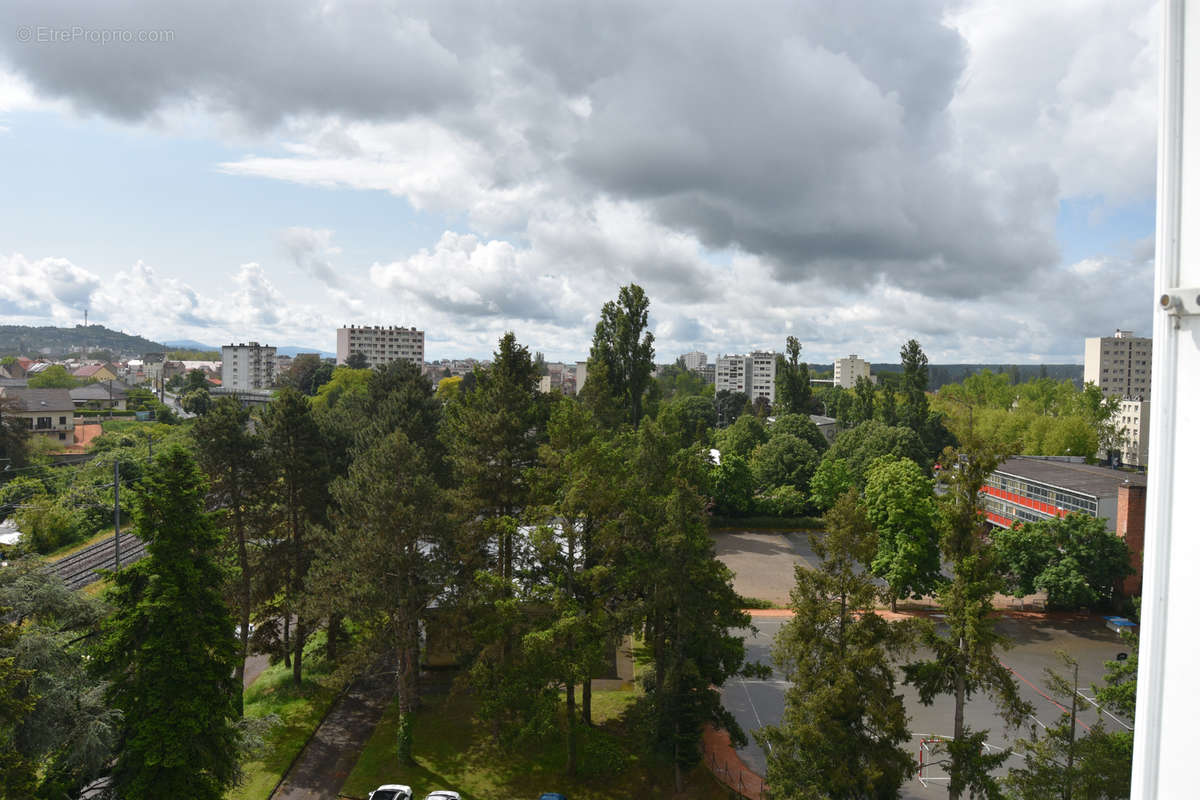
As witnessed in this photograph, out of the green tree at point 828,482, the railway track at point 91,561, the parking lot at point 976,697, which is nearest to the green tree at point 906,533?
the parking lot at point 976,697

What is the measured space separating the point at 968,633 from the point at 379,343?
148 meters

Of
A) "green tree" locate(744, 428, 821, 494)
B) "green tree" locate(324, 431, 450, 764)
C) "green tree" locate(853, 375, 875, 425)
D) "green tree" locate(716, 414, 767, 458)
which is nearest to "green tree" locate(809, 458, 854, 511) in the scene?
"green tree" locate(744, 428, 821, 494)

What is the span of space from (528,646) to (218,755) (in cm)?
612

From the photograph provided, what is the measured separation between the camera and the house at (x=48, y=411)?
183 feet

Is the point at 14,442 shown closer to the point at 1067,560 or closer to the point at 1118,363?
the point at 1067,560

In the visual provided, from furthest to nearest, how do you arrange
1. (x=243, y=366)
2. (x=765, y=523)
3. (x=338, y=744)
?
(x=243, y=366), (x=765, y=523), (x=338, y=744)

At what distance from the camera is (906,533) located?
29.0m

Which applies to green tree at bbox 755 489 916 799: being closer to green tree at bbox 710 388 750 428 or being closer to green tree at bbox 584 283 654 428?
green tree at bbox 584 283 654 428

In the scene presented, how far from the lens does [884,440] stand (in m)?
48.4

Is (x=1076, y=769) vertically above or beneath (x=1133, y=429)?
beneath

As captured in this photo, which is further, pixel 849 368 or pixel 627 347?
pixel 849 368

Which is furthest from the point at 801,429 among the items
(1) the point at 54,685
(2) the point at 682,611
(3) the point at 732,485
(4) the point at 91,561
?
(1) the point at 54,685

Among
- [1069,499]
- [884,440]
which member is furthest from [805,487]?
[1069,499]

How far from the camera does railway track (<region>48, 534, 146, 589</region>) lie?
28900 mm
